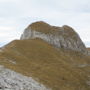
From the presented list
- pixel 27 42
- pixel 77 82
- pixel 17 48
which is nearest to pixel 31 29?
pixel 27 42

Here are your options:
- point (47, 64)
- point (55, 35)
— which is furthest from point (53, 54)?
point (55, 35)

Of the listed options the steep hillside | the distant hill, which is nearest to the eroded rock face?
the distant hill

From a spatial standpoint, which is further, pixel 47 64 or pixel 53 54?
pixel 53 54

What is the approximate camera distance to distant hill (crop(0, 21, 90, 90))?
190ft

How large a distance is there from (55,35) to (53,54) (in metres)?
23.2

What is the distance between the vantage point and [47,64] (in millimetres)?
67875

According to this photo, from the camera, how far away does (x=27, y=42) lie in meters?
84.9

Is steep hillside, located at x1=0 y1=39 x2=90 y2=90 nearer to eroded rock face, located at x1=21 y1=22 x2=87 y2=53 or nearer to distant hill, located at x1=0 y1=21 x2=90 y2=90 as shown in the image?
distant hill, located at x1=0 y1=21 x2=90 y2=90

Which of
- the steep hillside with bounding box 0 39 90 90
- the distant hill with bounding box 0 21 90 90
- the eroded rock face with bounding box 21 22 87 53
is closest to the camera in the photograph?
the steep hillside with bounding box 0 39 90 90

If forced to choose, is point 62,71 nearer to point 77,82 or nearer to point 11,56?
point 77,82

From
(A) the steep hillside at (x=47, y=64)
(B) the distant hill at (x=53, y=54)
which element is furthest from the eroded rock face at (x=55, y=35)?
(A) the steep hillside at (x=47, y=64)

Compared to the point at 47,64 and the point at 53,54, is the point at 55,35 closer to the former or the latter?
the point at 53,54

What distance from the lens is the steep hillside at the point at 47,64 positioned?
4909cm

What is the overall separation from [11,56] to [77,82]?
18.8m
